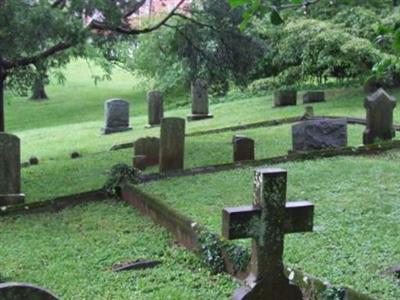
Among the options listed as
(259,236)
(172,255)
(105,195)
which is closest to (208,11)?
(105,195)

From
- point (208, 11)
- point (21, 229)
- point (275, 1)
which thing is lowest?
point (21, 229)

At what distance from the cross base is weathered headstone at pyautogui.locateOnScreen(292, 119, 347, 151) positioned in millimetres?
6576

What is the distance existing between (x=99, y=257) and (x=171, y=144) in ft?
11.6

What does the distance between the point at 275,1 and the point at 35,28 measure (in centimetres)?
674

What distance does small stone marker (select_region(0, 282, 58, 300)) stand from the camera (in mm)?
2932

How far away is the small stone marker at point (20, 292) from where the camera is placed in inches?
115

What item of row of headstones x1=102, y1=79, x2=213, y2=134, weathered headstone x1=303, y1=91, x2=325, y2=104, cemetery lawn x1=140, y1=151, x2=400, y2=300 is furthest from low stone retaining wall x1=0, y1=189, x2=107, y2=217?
weathered headstone x1=303, y1=91, x2=325, y2=104

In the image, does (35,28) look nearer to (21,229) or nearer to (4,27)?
(4,27)

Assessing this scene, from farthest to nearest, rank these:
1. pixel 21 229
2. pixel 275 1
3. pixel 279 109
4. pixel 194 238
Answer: pixel 279 109 → pixel 21 229 → pixel 194 238 → pixel 275 1

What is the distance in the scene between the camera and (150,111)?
21.0m

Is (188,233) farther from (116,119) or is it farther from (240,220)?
(116,119)

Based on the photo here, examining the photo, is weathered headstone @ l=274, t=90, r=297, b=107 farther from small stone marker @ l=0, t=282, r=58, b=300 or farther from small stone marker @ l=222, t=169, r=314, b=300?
small stone marker @ l=0, t=282, r=58, b=300

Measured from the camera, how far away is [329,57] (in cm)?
2100

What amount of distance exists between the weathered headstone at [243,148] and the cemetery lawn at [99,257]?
2.61m
